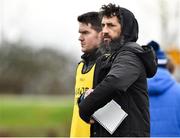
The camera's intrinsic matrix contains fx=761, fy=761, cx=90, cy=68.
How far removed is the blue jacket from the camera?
733 centimetres

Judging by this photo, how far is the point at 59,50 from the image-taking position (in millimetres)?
44781

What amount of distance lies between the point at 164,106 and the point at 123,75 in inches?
92.4

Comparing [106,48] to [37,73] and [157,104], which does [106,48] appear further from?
[37,73]

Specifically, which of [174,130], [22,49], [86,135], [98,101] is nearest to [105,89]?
[98,101]

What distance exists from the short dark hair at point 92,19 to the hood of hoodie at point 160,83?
1.04 metres

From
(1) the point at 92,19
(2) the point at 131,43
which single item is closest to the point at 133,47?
(2) the point at 131,43

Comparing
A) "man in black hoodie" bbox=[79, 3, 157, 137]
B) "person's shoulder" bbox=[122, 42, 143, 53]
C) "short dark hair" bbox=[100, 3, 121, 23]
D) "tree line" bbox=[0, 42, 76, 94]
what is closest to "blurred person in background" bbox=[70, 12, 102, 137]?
"man in black hoodie" bbox=[79, 3, 157, 137]

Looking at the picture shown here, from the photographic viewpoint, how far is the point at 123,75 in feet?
16.9

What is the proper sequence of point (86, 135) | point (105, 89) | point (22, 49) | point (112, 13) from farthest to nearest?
point (22, 49) → point (86, 135) → point (112, 13) → point (105, 89)

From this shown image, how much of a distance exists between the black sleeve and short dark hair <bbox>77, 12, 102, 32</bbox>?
1.49 metres

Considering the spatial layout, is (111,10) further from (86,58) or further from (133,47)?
(86,58)

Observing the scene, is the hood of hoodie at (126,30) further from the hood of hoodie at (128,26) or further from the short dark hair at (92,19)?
the short dark hair at (92,19)

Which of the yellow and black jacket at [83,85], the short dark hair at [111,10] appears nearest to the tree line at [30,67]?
the yellow and black jacket at [83,85]

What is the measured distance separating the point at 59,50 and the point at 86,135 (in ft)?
126
